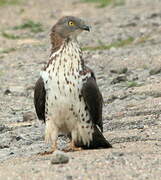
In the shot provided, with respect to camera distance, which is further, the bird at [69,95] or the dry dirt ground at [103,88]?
the bird at [69,95]

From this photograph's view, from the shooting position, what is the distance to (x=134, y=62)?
56.7ft

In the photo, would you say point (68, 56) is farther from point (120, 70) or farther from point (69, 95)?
point (120, 70)

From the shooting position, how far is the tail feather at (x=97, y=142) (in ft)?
32.4

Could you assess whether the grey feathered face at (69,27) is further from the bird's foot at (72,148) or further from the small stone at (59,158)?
the small stone at (59,158)

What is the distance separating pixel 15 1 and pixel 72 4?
6.70 feet

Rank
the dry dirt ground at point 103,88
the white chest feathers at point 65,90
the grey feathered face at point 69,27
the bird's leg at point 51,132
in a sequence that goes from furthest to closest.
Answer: the grey feathered face at point 69,27 → the bird's leg at point 51,132 → the white chest feathers at point 65,90 → the dry dirt ground at point 103,88

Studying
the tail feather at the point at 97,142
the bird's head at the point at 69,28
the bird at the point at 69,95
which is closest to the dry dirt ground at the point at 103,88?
the tail feather at the point at 97,142

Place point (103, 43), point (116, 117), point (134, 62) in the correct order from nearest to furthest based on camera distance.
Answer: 1. point (116, 117)
2. point (134, 62)
3. point (103, 43)

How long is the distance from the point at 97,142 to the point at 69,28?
4.11ft

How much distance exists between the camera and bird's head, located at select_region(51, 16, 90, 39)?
9953mm

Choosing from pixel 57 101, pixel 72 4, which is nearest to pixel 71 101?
pixel 57 101

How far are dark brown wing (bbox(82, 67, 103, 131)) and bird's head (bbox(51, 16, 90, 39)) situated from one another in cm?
52

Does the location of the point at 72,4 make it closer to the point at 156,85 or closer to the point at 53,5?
the point at 53,5

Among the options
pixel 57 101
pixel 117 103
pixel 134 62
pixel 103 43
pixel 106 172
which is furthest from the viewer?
pixel 103 43
